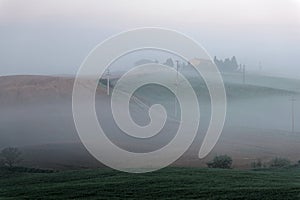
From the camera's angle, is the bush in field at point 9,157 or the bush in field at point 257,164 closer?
the bush in field at point 9,157

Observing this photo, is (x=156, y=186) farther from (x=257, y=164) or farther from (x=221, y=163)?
(x=257, y=164)

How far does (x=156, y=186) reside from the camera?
411 inches

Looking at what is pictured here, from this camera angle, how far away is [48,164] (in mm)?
17969

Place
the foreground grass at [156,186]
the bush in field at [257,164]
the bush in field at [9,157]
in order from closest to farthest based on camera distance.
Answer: the foreground grass at [156,186] → the bush in field at [9,157] → the bush in field at [257,164]

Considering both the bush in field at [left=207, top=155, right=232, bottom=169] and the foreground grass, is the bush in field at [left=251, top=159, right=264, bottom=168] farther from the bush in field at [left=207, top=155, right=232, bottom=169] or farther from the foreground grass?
the foreground grass

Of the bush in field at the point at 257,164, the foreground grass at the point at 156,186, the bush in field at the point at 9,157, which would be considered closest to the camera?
the foreground grass at the point at 156,186

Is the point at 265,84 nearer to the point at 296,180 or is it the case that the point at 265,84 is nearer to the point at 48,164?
the point at 48,164

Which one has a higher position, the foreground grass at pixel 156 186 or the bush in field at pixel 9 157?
the bush in field at pixel 9 157

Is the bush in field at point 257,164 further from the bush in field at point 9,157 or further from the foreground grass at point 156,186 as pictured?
the bush in field at point 9,157

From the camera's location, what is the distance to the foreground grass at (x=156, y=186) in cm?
946

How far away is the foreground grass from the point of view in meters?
9.46

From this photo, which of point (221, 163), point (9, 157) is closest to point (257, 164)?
point (221, 163)

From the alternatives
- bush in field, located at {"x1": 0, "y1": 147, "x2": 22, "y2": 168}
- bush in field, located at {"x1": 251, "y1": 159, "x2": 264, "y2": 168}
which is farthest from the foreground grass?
bush in field, located at {"x1": 251, "y1": 159, "x2": 264, "y2": 168}

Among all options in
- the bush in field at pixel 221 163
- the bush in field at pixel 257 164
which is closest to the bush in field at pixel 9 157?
the bush in field at pixel 221 163
